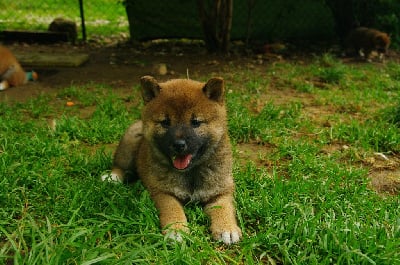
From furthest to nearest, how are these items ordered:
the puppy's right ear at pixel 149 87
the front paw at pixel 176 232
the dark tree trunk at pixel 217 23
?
1. the dark tree trunk at pixel 217 23
2. the puppy's right ear at pixel 149 87
3. the front paw at pixel 176 232

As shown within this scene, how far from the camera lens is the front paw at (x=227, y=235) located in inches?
125

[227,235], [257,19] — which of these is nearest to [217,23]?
[257,19]

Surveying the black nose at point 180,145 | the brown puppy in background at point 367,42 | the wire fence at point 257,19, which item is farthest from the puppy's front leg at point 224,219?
the wire fence at point 257,19

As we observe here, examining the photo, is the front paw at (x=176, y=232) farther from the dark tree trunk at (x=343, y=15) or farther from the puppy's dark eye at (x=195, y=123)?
the dark tree trunk at (x=343, y=15)

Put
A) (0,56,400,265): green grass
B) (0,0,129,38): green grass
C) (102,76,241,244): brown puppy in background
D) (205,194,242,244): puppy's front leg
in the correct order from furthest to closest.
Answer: (0,0,129,38): green grass, (102,76,241,244): brown puppy in background, (205,194,242,244): puppy's front leg, (0,56,400,265): green grass

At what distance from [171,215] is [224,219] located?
39 cm

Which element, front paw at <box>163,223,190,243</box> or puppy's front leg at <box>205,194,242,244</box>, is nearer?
front paw at <box>163,223,190,243</box>

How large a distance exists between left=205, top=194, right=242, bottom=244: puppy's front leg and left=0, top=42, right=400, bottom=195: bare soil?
1.16 metres

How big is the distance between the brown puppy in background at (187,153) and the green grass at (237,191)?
108 millimetres

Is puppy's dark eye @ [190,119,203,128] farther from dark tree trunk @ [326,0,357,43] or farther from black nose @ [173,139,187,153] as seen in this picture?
dark tree trunk @ [326,0,357,43]

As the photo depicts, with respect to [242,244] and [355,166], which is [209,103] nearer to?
[242,244]

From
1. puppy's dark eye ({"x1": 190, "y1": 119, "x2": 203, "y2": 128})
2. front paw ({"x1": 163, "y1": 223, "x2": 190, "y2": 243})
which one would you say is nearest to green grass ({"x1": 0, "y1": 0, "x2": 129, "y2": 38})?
puppy's dark eye ({"x1": 190, "y1": 119, "x2": 203, "y2": 128})

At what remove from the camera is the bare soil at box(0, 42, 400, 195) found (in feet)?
15.5

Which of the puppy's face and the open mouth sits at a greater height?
the puppy's face
